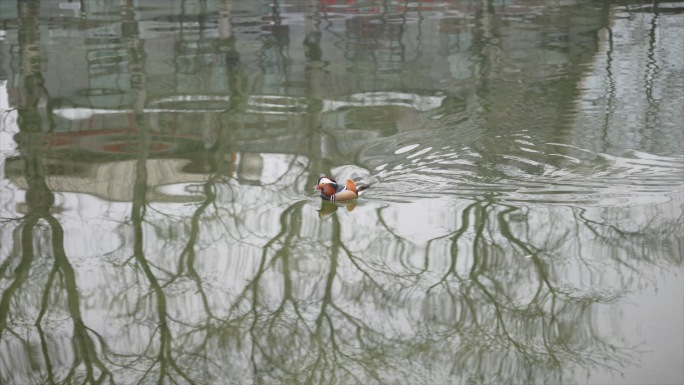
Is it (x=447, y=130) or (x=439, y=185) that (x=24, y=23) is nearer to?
(x=447, y=130)

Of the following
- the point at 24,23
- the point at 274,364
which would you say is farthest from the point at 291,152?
the point at 24,23

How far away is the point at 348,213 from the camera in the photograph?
27.9 feet

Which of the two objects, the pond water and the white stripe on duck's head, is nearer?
the pond water

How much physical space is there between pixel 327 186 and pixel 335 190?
0.10 m

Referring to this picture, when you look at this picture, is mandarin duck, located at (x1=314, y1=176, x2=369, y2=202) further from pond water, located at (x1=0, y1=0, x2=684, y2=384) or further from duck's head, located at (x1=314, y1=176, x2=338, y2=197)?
pond water, located at (x1=0, y1=0, x2=684, y2=384)

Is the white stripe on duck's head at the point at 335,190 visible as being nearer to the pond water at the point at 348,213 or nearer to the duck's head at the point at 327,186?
the duck's head at the point at 327,186

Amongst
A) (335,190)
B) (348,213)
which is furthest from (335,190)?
(348,213)

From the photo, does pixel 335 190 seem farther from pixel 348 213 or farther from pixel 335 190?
pixel 348 213

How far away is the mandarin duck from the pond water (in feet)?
0.34

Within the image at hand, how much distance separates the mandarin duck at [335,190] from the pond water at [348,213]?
105 mm

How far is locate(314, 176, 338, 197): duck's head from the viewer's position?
845 centimetres

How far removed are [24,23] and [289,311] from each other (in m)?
11.5

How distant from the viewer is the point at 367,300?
705 centimetres

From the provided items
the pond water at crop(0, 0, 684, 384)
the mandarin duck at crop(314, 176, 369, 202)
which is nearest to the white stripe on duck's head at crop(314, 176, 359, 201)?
the mandarin duck at crop(314, 176, 369, 202)
